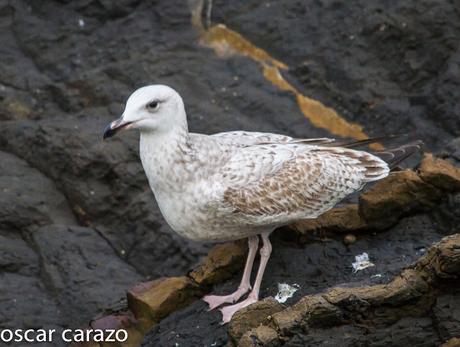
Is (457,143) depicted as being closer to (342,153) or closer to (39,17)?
(342,153)

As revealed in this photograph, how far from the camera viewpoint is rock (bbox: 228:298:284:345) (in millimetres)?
6691

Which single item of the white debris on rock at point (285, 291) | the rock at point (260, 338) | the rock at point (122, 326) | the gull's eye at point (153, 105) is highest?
the gull's eye at point (153, 105)

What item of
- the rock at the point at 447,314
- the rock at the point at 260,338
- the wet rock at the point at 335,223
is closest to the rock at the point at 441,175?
the wet rock at the point at 335,223

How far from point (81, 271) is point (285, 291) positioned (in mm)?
2240

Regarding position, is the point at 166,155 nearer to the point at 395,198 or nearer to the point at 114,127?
the point at 114,127

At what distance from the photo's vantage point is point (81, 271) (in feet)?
30.1

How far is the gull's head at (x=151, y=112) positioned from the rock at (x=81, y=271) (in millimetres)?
1942

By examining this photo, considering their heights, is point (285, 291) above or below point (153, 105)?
below

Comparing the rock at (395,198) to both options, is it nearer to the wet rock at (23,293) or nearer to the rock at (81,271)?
the rock at (81,271)

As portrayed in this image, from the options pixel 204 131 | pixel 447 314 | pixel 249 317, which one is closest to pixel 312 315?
pixel 249 317

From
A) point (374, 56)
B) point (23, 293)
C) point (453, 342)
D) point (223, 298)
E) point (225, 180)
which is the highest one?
point (453, 342)

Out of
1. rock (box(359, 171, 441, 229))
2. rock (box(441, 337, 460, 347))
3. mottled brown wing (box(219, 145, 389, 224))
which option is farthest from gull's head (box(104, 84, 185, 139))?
rock (box(441, 337, 460, 347))

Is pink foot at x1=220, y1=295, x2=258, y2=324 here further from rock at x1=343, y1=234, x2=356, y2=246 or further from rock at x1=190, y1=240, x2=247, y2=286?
rock at x1=343, y1=234, x2=356, y2=246

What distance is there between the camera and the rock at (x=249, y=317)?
6691mm
